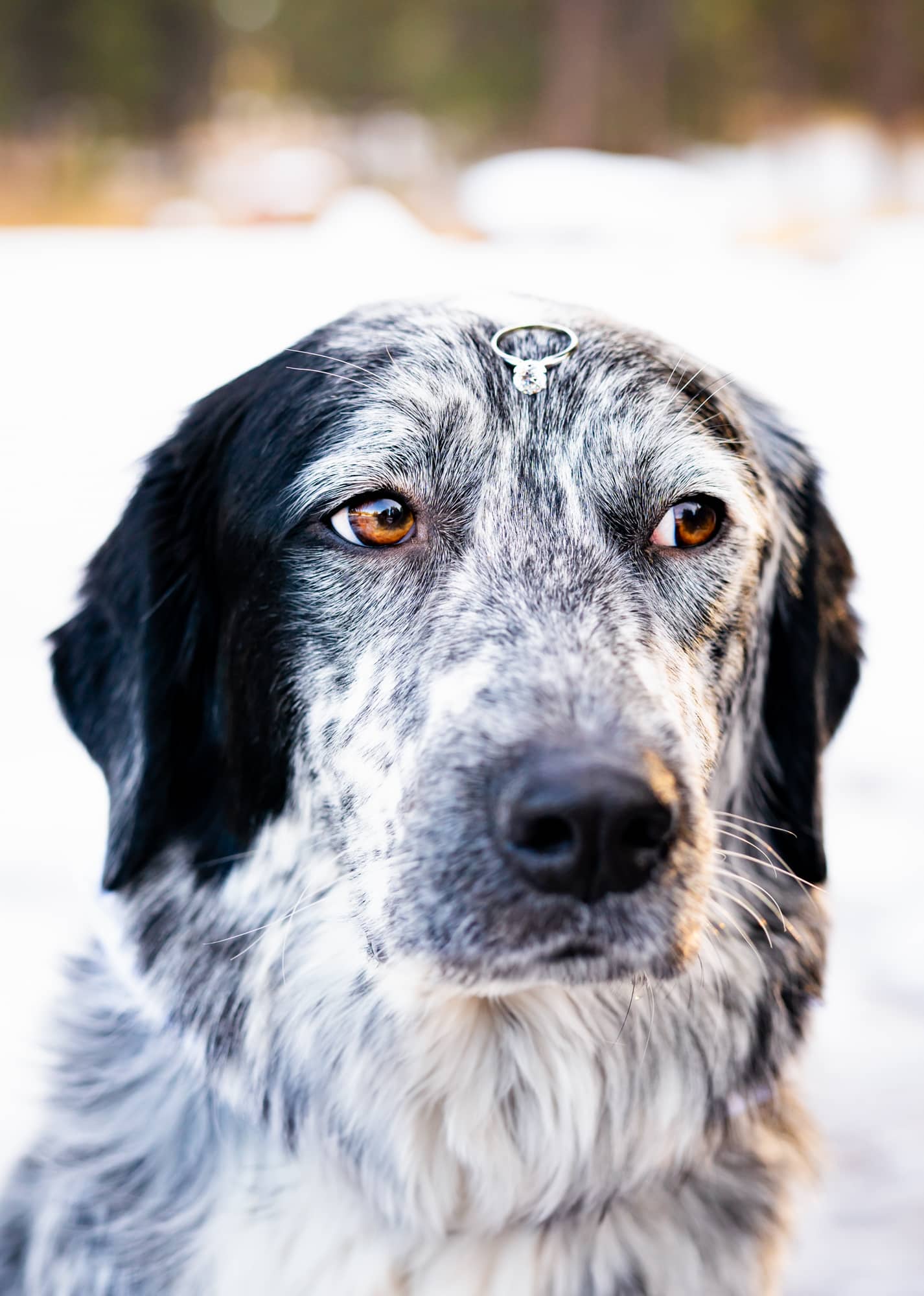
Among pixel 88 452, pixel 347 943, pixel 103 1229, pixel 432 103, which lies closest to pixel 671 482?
pixel 347 943

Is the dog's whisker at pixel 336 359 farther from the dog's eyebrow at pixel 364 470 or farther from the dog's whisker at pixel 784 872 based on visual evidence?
the dog's whisker at pixel 784 872

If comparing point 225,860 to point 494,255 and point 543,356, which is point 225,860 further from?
point 494,255

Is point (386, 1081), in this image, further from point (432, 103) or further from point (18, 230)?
point (432, 103)

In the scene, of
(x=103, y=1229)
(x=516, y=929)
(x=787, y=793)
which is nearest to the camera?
(x=516, y=929)

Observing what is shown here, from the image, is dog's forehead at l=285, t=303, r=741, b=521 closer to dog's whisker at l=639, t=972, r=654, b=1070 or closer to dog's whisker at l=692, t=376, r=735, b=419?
dog's whisker at l=692, t=376, r=735, b=419

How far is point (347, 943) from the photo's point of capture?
7.07ft

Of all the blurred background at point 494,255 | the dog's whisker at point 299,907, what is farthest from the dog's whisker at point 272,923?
the blurred background at point 494,255

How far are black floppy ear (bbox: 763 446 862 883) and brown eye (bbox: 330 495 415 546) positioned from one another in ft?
2.54

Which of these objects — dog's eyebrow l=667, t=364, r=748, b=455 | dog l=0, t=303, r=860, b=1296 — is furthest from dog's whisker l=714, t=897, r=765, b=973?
dog's eyebrow l=667, t=364, r=748, b=455

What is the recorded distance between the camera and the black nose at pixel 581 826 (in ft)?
4.91

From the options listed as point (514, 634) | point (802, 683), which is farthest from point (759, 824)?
point (514, 634)

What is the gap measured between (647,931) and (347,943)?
2.30ft

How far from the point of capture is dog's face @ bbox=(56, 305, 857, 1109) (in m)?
1.63

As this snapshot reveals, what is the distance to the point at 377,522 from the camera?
2029 millimetres
